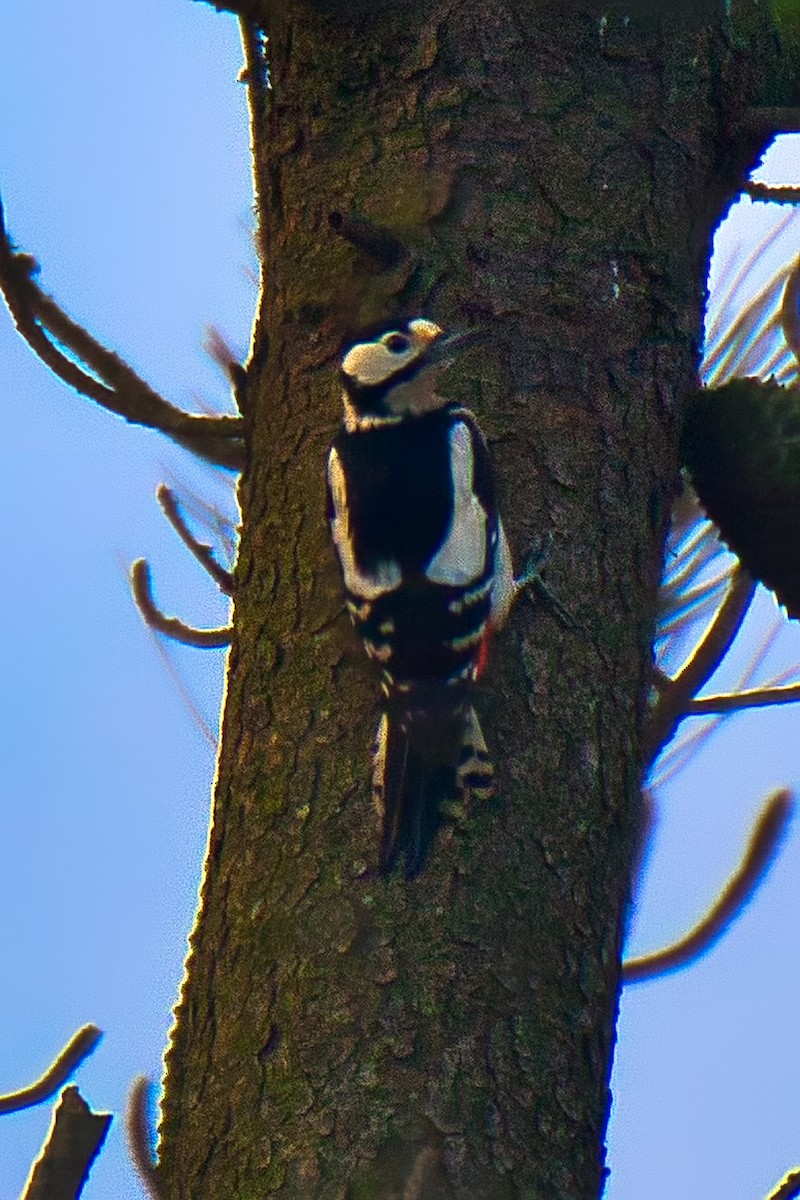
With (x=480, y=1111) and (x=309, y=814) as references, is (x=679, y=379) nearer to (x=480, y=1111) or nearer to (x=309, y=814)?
(x=309, y=814)

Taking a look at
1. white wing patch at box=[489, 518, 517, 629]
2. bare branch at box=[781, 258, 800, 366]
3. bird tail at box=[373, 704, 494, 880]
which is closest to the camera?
bird tail at box=[373, 704, 494, 880]

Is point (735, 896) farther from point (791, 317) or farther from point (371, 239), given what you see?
point (371, 239)

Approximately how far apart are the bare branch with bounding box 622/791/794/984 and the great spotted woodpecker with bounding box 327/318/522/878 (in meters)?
0.47

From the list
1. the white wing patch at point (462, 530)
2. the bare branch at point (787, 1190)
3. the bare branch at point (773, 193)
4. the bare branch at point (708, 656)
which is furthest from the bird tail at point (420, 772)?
the bare branch at point (773, 193)

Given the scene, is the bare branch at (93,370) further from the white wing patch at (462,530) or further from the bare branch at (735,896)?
the bare branch at (735,896)

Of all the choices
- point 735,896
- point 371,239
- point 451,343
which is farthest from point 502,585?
point 735,896

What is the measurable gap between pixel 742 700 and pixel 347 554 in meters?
0.61

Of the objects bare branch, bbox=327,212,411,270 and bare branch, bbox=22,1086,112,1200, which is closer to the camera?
bare branch, bbox=22,1086,112,1200

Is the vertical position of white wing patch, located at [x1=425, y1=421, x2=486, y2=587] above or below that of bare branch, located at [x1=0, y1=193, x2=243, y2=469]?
below

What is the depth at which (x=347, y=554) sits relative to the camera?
6.36 ft

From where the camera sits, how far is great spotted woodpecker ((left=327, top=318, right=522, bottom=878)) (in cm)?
176

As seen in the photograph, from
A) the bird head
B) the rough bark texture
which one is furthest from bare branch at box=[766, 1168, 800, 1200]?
the bird head

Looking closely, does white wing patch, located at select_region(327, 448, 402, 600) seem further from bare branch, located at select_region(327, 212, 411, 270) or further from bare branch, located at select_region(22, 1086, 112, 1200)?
bare branch, located at select_region(22, 1086, 112, 1200)

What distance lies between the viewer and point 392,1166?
1544 mm
